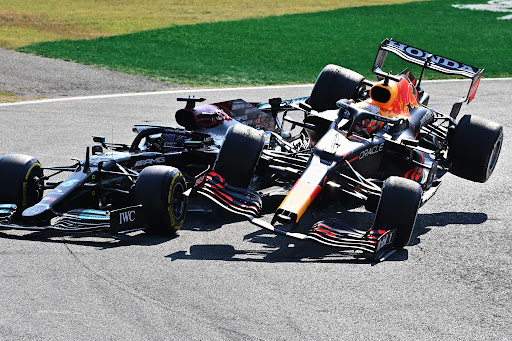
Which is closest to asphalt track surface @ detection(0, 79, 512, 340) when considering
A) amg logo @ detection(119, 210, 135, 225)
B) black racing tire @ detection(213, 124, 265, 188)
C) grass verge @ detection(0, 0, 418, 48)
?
amg logo @ detection(119, 210, 135, 225)

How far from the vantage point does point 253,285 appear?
27.3 feet

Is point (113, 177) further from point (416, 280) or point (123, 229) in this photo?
point (416, 280)

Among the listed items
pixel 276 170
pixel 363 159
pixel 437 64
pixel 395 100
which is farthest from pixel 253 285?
pixel 437 64

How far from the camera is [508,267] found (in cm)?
918

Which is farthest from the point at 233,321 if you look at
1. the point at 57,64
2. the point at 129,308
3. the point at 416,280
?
the point at 57,64

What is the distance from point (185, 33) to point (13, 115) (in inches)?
499

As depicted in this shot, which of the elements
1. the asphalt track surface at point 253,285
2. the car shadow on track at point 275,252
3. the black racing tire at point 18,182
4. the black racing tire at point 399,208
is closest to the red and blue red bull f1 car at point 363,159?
the black racing tire at point 399,208

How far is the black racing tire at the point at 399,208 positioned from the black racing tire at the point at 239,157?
1.72m

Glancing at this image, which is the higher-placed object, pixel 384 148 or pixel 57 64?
pixel 384 148

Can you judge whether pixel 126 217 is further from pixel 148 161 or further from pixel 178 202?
pixel 148 161

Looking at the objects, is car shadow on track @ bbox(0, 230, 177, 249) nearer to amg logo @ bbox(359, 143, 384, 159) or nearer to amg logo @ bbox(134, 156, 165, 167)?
amg logo @ bbox(134, 156, 165, 167)

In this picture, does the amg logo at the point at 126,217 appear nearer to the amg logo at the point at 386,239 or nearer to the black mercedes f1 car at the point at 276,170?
the black mercedes f1 car at the point at 276,170

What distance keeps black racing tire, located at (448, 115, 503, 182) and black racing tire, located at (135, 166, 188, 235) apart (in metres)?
4.07

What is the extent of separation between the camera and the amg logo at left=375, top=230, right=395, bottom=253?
8944 mm
